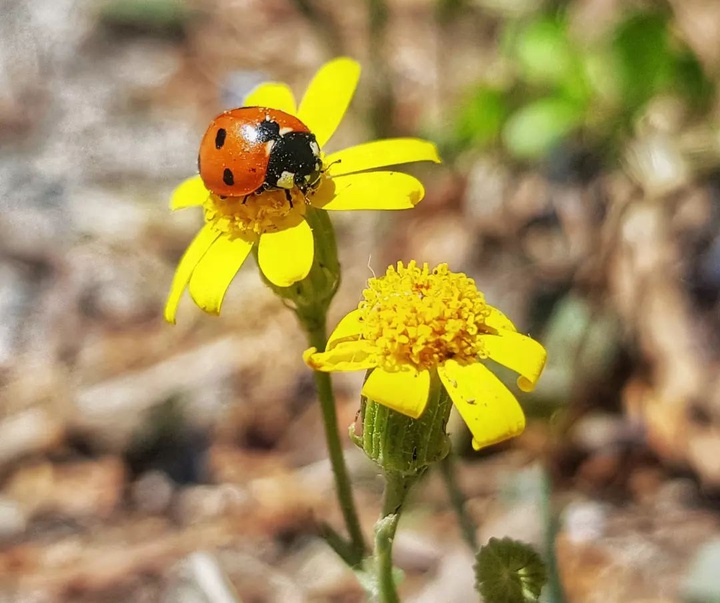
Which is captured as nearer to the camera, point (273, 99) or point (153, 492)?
point (273, 99)

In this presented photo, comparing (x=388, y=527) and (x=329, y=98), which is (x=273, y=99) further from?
(x=388, y=527)

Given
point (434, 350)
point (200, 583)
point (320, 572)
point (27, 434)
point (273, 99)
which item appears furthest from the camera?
point (27, 434)

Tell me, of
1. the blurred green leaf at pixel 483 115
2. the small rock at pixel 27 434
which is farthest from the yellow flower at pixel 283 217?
the blurred green leaf at pixel 483 115

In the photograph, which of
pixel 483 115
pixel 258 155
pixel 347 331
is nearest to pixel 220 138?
pixel 258 155

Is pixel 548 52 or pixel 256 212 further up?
pixel 548 52

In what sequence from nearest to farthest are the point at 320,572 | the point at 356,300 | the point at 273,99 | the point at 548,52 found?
the point at 273,99 < the point at 320,572 < the point at 548,52 < the point at 356,300

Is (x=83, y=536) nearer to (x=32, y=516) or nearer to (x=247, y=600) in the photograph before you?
(x=32, y=516)

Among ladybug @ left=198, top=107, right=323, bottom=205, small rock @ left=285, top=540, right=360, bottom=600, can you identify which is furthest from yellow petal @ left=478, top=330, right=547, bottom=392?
small rock @ left=285, top=540, right=360, bottom=600

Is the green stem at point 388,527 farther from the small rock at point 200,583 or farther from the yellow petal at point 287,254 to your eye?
the small rock at point 200,583
